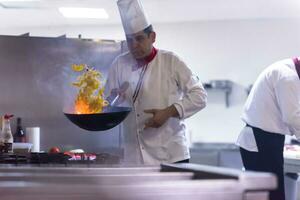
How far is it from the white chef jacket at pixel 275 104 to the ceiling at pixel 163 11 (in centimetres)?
223

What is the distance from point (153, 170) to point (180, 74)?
4.13 feet

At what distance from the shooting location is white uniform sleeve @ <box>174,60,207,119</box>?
6.75 feet

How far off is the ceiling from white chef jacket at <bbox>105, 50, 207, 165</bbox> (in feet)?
7.33

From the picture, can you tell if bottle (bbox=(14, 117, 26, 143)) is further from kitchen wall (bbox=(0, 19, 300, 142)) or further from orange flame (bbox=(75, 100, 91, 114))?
kitchen wall (bbox=(0, 19, 300, 142))

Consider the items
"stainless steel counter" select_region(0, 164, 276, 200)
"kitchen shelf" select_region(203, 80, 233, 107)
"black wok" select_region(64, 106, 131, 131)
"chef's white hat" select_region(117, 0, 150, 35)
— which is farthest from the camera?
"kitchen shelf" select_region(203, 80, 233, 107)

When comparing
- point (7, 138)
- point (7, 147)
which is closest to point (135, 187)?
point (7, 147)

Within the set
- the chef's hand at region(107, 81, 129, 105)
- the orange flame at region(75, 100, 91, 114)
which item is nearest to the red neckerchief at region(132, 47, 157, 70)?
the chef's hand at region(107, 81, 129, 105)

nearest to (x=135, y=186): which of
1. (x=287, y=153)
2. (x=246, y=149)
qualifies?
(x=246, y=149)

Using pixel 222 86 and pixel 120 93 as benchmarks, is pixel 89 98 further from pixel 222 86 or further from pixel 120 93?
→ pixel 222 86

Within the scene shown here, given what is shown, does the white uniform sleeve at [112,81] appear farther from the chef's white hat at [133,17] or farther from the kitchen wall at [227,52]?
the kitchen wall at [227,52]

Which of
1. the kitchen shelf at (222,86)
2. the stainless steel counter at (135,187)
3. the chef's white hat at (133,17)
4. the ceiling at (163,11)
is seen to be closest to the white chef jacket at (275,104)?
the chef's white hat at (133,17)

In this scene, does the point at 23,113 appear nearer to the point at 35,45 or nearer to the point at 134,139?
the point at 35,45

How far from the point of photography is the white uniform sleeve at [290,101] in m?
2.16

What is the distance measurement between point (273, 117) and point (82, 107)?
995 mm
